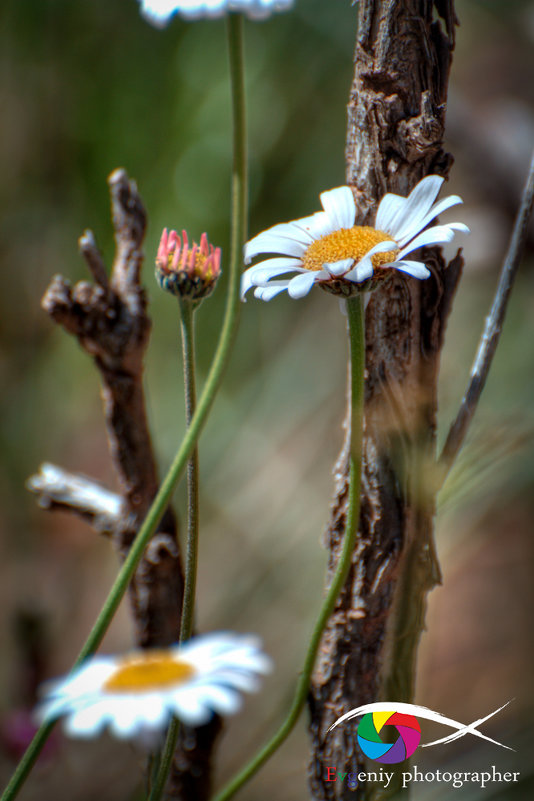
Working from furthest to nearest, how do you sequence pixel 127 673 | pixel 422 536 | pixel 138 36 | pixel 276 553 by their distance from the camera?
pixel 138 36
pixel 276 553
pixel 422 536
pixel 127 673

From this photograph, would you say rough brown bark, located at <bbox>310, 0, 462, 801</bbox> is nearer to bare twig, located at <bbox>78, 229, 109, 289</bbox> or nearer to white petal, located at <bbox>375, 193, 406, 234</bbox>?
white petal, located at <bbox>375, 193, 406, 234</bbox>

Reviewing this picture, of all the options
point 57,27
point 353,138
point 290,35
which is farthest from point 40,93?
point 353,138

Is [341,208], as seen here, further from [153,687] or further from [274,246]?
[153,687]

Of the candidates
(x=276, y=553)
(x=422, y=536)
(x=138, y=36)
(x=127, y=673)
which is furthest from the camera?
(x=138, y=36)

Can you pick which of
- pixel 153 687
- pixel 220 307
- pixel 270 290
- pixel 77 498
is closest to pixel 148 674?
pixel 153 687

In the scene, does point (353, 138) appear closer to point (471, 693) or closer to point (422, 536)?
point (422, 536)

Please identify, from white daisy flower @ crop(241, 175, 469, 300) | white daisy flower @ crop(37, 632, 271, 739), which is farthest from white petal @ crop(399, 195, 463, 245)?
white daisy flower @ crop(37, 632, 271, 739)
